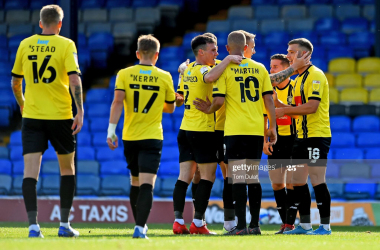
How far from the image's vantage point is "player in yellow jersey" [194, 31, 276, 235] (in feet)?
19.9

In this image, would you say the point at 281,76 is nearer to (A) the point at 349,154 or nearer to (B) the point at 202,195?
(B) the point at 202,195

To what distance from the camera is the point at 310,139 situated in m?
6.59

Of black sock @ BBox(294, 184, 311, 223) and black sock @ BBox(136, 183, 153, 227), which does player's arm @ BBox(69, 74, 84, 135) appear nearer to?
black sock @ BBox(136, 183, 153, 227)

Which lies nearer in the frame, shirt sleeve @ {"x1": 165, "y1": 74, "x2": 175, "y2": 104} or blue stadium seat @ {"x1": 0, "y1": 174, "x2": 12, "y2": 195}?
shirt sleeve @ {"x1": 165, "y1": 74, "x2": 175, "y2": 104}

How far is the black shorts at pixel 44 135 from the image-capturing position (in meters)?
5.57

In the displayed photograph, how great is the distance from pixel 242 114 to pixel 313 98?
3.12ft

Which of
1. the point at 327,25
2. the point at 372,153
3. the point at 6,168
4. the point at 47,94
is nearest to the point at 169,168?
the point at 6,168

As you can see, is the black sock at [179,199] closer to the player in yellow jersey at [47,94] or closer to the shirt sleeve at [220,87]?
the shirt sleeve at [220,87]

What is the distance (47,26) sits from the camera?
18.6ft

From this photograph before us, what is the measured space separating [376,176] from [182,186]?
5646 mm

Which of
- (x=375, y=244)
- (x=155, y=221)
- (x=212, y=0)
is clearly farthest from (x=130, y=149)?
(x=212, y=0)

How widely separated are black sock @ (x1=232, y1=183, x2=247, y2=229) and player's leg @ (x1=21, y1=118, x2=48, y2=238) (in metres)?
1.94

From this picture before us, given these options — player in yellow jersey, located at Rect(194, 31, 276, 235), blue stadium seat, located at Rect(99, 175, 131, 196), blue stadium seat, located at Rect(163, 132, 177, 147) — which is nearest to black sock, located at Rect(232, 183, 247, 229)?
player in yellow jersey, located at Rect(194, 31, 276, 235)

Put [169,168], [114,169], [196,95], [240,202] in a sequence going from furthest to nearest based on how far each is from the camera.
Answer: [114,169] < [169,168] < [196,95] < [240,202]
